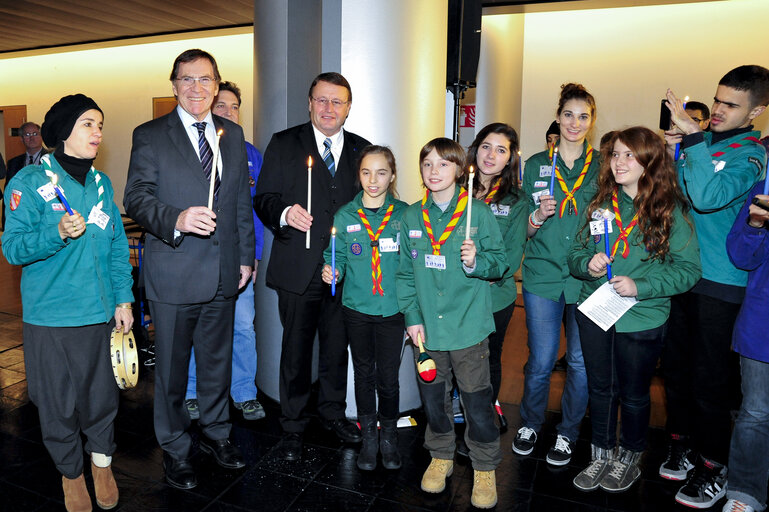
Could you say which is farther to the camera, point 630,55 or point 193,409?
point 630,55

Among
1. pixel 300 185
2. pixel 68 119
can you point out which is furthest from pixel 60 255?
pixel 300 185

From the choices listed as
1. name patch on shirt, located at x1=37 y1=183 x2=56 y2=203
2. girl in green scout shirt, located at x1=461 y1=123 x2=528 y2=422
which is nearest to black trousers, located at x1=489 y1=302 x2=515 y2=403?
girl in green scout shirt, located at x1=461 y1=123 x2=528 y2=422

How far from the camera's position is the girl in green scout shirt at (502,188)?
2.86 metres

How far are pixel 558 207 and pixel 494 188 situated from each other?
0.34m

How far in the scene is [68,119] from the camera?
231cm

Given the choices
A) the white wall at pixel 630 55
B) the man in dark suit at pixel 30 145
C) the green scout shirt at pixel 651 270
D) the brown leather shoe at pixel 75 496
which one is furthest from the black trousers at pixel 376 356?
the white wall at pixel 630 55

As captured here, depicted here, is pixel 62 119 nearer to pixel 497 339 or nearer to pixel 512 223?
pixel 512 223

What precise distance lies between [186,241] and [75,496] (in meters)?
1.21

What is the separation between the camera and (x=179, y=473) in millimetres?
2727

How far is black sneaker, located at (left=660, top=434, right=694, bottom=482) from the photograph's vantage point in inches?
112

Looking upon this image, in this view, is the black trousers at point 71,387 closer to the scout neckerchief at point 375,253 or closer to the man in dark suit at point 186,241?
the man in dark suit at point 186,241

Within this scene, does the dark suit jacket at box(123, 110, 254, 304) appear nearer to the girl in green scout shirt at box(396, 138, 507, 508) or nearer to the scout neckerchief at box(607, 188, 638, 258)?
the girl in green scout shirt at box(396, 138, 507, 508)

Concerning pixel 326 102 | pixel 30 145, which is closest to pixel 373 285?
pixel 326 102

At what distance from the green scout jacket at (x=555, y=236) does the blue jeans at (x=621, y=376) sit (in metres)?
0.25
